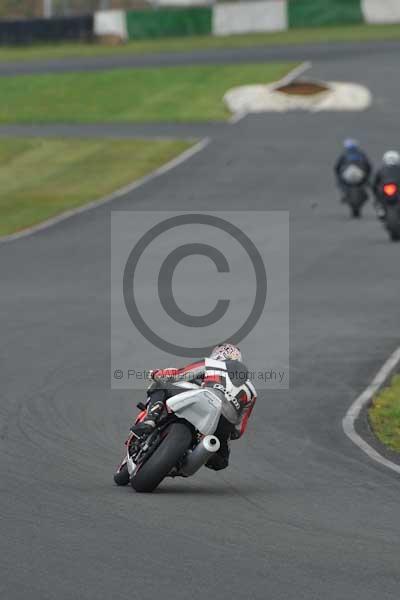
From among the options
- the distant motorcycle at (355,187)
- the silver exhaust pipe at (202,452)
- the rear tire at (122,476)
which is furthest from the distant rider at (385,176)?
the silver exhaust pipe at (202,452)

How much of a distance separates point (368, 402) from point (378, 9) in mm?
59079

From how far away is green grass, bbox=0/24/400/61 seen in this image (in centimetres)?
6756

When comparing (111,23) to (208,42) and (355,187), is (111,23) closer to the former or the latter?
(208,42)

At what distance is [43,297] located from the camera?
78.8 ft

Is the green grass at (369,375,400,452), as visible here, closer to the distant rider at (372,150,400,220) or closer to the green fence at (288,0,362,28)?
the distant rider at (372,150,400,220)

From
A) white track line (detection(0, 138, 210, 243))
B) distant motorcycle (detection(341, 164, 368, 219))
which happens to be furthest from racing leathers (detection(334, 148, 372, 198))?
white track line (detection(0, 138, 210, 243))

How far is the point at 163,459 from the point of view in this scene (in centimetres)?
1155

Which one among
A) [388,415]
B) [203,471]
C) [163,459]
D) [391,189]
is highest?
[163,459]

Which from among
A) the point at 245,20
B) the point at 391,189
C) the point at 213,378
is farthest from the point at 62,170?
the point at 245,20

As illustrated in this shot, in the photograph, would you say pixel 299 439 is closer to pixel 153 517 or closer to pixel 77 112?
pixel 153 517

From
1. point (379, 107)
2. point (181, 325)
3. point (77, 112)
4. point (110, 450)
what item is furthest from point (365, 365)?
point (77, 112)

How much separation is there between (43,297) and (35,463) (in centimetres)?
1140

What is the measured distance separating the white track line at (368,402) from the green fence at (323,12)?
55865mm

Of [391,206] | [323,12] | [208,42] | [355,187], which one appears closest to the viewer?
[391,206]
